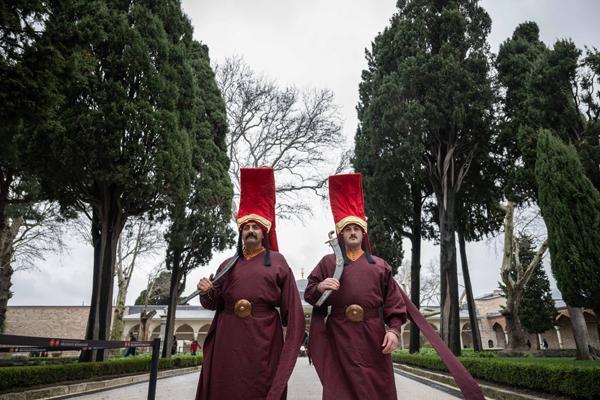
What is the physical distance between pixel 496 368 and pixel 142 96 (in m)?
10.1

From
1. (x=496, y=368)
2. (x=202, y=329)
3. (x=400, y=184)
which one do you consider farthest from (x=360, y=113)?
(x=202, y=329)

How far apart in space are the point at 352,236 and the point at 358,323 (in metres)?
0.73

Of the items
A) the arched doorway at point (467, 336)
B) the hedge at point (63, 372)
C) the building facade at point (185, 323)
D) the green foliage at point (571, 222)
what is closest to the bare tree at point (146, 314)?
the building facade at point (185, 323)

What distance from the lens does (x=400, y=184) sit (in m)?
14.1

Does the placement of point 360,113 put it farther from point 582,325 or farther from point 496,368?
point 496,368

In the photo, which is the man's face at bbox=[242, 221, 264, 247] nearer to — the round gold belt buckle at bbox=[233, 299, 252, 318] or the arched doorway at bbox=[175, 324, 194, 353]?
the round gold belt buckle at bbox=[233, 299, 252, 318]

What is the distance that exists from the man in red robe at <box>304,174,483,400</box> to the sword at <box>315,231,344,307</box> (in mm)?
18

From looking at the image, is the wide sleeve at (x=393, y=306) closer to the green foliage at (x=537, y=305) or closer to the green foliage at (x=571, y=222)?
A: the green foliage at (x=571, y=222)

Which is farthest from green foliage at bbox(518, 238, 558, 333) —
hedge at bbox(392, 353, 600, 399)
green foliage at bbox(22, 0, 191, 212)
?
green foliage at bbox(22, 0, 191, 212)

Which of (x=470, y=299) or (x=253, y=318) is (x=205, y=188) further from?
(x=253, y=318)

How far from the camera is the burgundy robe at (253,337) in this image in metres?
2.63

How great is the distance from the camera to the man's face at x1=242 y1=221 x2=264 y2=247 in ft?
10.6

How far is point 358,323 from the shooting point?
2.89 m

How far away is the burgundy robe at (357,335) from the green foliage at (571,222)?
699 centimetres
